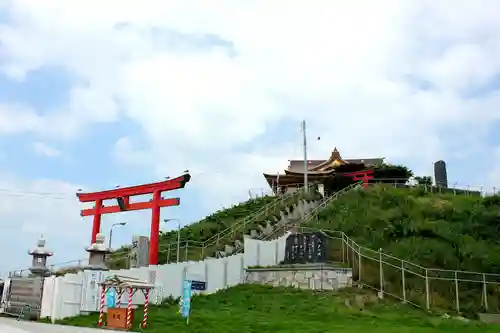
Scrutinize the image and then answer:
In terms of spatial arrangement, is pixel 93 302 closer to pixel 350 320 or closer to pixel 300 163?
pixel 350 320

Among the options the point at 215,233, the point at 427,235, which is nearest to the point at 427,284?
the point at 427,235

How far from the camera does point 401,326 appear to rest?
53.2 ft

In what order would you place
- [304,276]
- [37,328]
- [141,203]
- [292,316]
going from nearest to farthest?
[37,328] < [292,316] < [304,276] < [141,203]

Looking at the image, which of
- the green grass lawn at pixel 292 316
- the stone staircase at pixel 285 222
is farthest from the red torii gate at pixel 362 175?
the green grass lawn at pixel 292 316

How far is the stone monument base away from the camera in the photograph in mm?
23688

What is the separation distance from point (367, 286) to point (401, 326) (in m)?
6.92

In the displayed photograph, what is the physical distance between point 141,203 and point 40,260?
628 cm

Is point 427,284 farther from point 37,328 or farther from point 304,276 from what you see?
point 37,328

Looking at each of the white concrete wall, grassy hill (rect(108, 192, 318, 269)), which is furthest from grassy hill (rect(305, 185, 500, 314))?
the white concrete wall

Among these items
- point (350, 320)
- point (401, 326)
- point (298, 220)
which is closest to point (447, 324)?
point (401, 326)

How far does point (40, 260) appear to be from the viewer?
79.8 ft

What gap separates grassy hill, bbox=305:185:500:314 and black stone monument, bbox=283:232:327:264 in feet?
7.31

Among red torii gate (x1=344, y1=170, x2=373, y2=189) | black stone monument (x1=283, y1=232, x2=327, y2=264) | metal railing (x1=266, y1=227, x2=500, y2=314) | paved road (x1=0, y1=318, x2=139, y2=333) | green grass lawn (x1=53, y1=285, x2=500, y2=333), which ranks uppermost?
red torii gate (x1=344, y1=170, x2=373, y2=189)

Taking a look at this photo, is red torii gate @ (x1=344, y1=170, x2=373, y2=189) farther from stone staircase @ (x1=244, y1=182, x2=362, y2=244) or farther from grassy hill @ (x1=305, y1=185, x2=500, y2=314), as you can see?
grassy hill @ (x1=305, y1=185, x2=500, y2=314)
